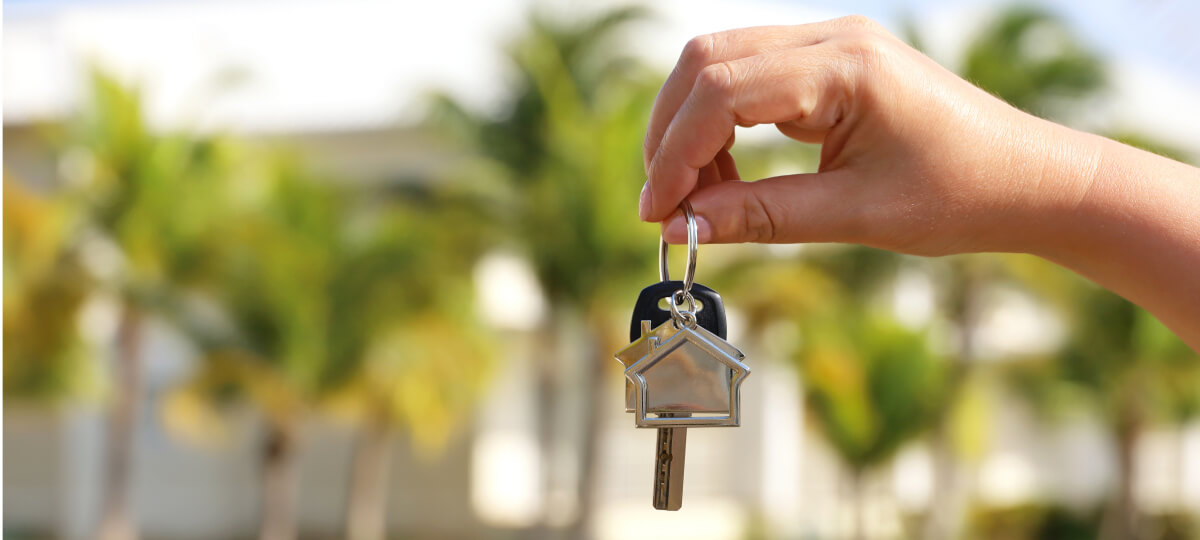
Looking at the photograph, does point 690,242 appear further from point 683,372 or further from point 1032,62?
point 1032,62

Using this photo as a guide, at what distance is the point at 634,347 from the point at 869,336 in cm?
1634

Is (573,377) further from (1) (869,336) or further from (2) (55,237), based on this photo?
(2) (55,237)

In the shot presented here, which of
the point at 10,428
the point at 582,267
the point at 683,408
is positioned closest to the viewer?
the point at 683,408

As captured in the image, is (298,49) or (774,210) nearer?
(774,210)

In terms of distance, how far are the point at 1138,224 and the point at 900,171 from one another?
0.32 m

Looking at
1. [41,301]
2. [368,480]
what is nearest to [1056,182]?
[41,301]

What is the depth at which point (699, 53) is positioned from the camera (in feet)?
4.51

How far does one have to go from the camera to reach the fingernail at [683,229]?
135 cm

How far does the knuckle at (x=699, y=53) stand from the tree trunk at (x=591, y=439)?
13034 millimetres

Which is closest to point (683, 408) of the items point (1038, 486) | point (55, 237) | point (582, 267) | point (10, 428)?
point (582, 267)

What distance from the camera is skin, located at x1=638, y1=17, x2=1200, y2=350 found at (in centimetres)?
130

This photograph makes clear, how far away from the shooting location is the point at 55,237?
47.5ft

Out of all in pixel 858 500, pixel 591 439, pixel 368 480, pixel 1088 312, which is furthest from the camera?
pixel 368 480

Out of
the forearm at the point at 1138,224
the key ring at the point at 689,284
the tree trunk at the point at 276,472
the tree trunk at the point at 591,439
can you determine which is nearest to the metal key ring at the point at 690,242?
the key ring at the point at 689,284
